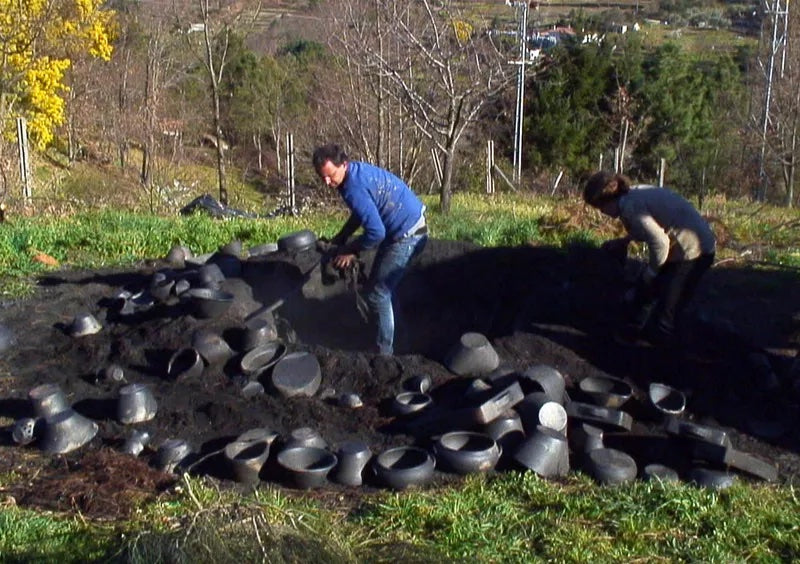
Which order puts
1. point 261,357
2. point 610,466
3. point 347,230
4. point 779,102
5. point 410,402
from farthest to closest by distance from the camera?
1. point 779,102
2. point 347,230
3. point 261,357
4. point 410,402
5. point 610,466

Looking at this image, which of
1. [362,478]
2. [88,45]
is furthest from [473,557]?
[88,45]

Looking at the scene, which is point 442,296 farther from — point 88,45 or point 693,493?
point 88,45

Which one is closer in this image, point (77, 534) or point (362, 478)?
point (77, 534)

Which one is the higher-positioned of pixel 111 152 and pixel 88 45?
pixel 88 45

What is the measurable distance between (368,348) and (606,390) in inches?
93.2

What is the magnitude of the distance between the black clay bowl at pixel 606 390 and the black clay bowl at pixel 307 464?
69.8 inches

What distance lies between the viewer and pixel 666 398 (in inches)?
249

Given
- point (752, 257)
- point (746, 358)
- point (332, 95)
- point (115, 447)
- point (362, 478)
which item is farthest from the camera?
point (332, 95)

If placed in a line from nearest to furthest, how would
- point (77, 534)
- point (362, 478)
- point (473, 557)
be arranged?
point (473, 557) → point (77, 534) → point (362, 478)

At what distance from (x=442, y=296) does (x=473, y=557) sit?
187 inches

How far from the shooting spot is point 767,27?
29.9 meters

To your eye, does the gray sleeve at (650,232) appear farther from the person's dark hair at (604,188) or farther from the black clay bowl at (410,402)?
the black clay bowl at (410,402)

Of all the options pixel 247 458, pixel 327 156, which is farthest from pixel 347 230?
pixel 247 458

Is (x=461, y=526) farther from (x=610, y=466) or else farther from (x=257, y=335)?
(x=257, y=335)
